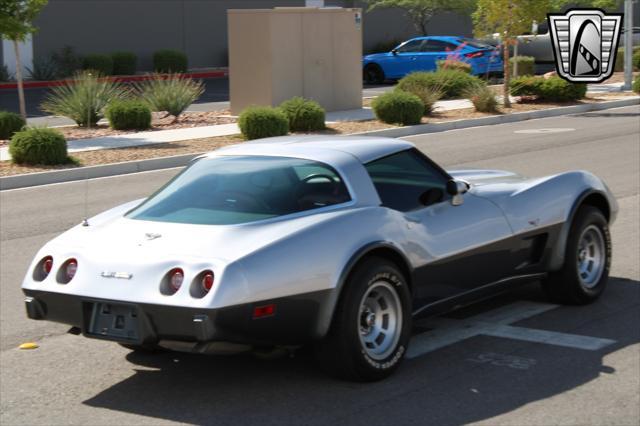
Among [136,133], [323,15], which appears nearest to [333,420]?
[136,133]

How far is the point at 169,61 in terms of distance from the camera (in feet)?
139

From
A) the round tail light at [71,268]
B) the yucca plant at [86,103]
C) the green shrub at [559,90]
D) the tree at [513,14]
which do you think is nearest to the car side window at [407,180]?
the round tail light at [71,268]

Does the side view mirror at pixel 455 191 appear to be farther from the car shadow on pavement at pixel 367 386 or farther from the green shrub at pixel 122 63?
the green shrub at pixel 122 63

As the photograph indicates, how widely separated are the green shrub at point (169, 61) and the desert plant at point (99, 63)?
8.81 feet

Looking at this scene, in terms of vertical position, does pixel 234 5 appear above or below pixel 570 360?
above

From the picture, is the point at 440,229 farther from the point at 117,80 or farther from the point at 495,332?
the point at 117,80

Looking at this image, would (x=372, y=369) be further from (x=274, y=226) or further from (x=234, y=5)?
(x=234, y=5)

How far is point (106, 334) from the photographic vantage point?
6.18 meters

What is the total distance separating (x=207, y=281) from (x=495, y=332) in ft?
8.27

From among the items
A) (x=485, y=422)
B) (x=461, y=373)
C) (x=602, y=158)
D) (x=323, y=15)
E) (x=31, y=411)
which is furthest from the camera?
(x=323, y=15)

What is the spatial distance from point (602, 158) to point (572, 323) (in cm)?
1061

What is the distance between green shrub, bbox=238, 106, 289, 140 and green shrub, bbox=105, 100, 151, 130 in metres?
2.76

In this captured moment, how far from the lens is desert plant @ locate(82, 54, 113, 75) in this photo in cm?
3975

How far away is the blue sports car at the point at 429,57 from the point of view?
117 ft
